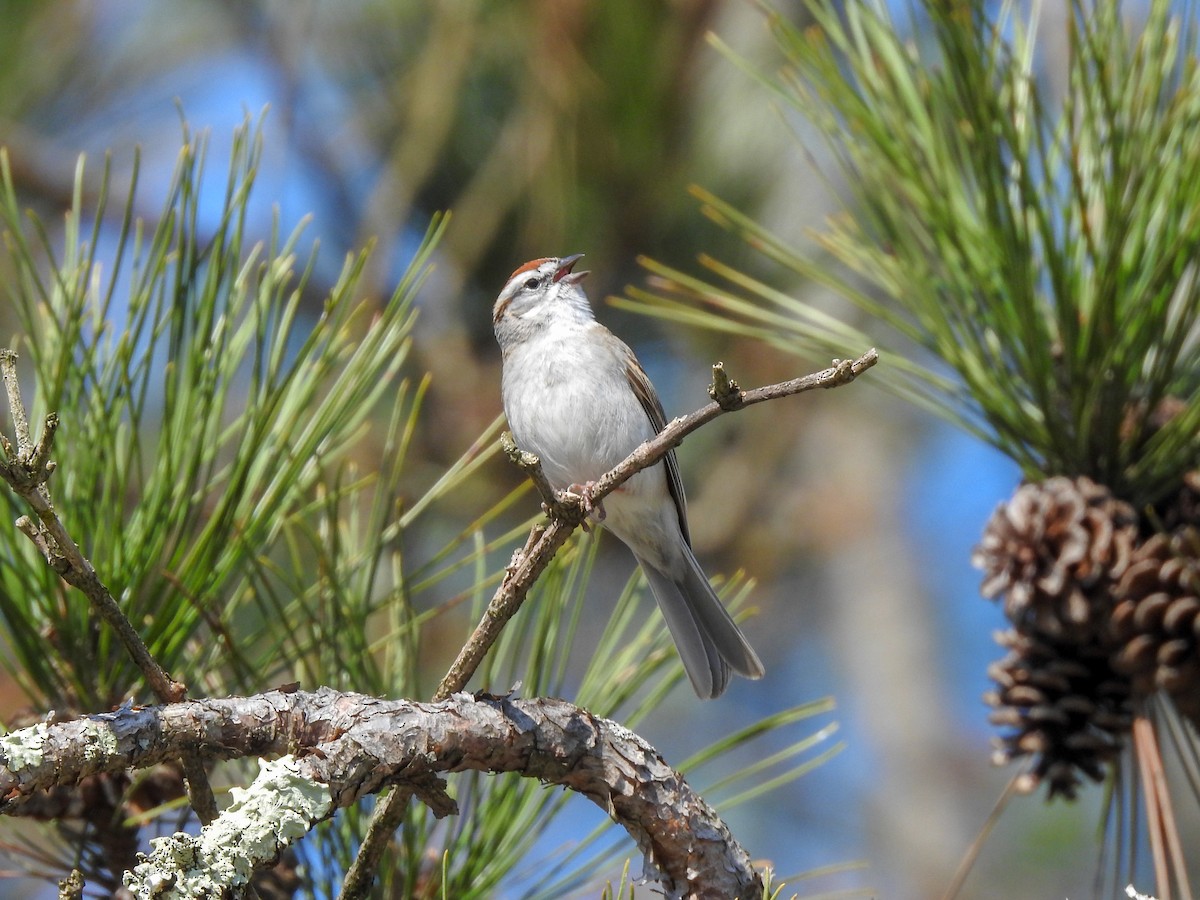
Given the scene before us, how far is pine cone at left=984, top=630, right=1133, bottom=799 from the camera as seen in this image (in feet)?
7.41

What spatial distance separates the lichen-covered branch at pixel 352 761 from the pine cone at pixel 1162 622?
0.92 metres

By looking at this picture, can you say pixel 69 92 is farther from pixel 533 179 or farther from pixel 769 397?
pixel 769 397

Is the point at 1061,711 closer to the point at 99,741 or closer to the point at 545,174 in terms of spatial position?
the point at 99,741

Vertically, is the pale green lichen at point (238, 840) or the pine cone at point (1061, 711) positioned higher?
the pine cone at point (1061, 711)

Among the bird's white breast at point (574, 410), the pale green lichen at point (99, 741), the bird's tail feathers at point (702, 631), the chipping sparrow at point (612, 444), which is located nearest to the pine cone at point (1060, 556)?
the bird's tail feathers at point (702, 631)

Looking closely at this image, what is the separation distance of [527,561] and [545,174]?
2.54m

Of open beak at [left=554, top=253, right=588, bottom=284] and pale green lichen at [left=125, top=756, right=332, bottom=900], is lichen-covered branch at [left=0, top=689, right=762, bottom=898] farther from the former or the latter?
open beak at [left=554, top=253, right=588, bottom=284]

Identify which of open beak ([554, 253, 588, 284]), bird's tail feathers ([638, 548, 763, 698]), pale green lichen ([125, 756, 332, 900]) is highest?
open beak ([554, 253, 588, 284])

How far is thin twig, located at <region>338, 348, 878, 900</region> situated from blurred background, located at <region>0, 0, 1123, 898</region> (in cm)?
80

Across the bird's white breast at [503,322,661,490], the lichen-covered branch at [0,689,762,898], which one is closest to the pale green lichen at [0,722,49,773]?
the lichen-covered branch at [0,689,762,898]

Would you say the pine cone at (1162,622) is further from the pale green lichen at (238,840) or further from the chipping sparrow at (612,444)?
the pale green lichen at (238,840)

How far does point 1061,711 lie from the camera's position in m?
2.27

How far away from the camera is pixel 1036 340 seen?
91.1 inches

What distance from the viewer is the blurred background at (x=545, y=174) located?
13.6ft
